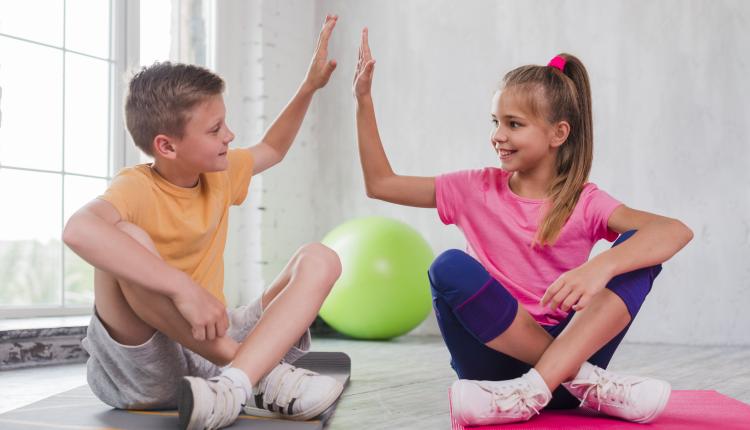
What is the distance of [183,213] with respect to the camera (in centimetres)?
156

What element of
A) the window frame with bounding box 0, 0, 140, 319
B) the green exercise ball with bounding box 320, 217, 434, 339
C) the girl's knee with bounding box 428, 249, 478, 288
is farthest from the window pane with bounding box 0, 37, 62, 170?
the girl's knee with bounding box 428, 249, 478, 288

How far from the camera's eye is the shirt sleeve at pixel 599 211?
1.59m

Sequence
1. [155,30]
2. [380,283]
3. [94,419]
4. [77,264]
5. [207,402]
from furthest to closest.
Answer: [155,30], [380,283], [77,264], [94,419], [207,402]

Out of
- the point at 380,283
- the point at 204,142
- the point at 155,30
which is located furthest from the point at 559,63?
the point at 155,30

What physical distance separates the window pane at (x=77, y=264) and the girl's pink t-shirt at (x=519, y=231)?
185 centimetres

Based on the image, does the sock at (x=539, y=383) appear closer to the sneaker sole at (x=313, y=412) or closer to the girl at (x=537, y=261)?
the girl at (x=537, y=261)

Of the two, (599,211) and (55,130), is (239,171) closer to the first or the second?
(599,211)

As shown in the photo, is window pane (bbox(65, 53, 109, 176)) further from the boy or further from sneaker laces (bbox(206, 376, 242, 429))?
sneaker laces (bbox(206, 376, 242, 429))

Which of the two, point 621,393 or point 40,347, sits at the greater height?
point 621,393

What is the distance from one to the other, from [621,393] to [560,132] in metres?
0.57

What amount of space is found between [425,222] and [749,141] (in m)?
1.45

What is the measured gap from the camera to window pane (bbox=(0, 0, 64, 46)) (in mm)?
2951

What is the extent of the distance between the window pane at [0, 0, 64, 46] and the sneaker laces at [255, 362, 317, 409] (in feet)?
6.87

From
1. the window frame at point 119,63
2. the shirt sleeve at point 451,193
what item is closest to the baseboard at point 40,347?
the window frame at point 119,63
